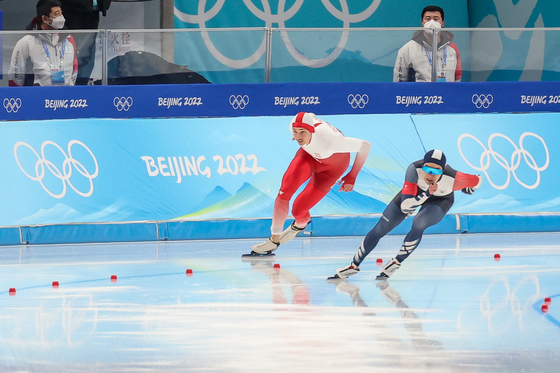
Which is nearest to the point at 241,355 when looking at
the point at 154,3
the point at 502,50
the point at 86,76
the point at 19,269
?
the point at 19,269

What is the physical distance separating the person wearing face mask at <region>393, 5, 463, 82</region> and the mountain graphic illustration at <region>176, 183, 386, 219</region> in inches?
78.3

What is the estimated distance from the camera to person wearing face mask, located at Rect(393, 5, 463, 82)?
10.4 m

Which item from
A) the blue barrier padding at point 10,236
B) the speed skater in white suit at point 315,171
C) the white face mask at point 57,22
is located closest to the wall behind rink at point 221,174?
the blue barrier padding at point 10,236

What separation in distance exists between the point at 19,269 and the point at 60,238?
2.01m

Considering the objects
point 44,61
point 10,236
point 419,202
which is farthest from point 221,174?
point 419,202

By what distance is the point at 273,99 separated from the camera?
10281 millimetres

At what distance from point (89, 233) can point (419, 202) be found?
4592 mm

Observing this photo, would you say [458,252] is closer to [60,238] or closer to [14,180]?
[60,238]

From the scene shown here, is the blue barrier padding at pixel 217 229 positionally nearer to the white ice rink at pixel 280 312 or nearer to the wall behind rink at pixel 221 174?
the wall behind rink at pixel 221 174

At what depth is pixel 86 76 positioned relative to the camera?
10.2 m

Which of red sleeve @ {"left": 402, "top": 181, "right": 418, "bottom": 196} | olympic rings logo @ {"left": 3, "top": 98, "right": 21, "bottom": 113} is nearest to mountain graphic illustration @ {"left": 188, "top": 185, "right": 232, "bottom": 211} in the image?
olympic rings logo @ {"left": 3, "top": 98, "right": 21, "bottom": 113}

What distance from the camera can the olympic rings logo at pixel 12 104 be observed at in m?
9.88

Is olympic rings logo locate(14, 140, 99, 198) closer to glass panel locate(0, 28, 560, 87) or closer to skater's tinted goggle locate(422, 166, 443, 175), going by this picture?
glass panel locate(0, 28, 560, 87)

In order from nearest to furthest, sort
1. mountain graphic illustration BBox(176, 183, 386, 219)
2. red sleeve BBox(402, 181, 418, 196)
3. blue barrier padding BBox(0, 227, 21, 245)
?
red sleeve BBox(402, 181, 418, 196) < blue barrier padding BBox(0, 227, 21, 245) < mountain graphic illustration BBox(176, 183, 386, 219)
